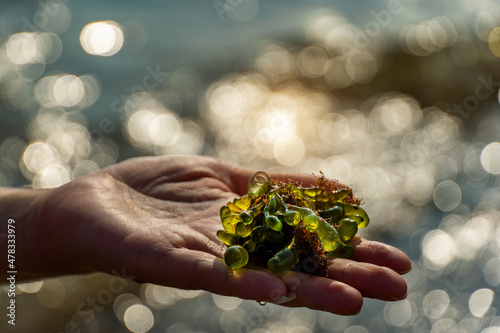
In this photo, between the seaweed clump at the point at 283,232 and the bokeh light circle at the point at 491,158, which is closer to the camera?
the seaweed clump at the point at 283,232

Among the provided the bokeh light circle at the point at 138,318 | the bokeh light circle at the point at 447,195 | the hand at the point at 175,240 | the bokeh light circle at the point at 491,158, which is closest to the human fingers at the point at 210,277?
the hand at the point at 175,240

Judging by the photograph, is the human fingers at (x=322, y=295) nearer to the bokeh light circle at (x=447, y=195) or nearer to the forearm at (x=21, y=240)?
the forearm at (x=21, y=240)

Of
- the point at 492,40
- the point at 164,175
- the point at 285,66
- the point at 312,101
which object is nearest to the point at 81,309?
the point at 164,175

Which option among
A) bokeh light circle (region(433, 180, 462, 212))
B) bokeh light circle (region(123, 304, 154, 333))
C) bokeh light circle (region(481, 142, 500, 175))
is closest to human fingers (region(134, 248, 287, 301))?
bokeh light circle (region(123, 304, 154, 333))

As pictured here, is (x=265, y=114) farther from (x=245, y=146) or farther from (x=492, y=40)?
(x=492, y=40)

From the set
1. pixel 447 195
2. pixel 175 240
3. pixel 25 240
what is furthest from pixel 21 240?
pixel 447 195

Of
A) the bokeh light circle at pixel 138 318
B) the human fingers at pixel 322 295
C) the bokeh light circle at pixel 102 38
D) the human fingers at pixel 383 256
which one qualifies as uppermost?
the bokeh light circle at pixel 102 38

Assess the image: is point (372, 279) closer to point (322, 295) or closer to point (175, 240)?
point (322, 295)
